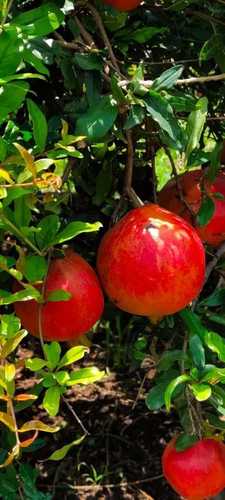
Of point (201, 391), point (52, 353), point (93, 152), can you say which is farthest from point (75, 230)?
point (93, 152)

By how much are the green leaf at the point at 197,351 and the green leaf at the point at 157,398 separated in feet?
0.21

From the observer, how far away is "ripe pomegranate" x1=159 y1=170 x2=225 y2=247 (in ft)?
3.44

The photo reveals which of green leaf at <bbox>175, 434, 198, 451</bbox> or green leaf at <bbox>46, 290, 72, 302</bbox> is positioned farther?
green leaf at <bbox>175, 434, 198, 451</bbox>

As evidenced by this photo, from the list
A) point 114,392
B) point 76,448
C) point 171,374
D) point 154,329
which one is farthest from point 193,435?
point 114,392

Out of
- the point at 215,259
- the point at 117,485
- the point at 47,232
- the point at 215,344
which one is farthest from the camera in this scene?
the point at 117,485

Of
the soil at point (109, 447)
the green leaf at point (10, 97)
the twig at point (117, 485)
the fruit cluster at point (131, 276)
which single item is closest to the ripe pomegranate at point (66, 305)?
the fruit cluster at point (131, 276)

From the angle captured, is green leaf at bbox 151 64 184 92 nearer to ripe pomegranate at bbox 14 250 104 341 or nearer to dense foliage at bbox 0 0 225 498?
dense foliage at bbox 0 0 225 498

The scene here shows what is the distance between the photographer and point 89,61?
0.89 m

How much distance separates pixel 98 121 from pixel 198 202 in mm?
261

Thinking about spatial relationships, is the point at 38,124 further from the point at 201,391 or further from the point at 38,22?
the point at 201,391

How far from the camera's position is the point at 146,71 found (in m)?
1.26

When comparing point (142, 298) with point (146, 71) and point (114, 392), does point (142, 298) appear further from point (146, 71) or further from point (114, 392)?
point (114, 392)

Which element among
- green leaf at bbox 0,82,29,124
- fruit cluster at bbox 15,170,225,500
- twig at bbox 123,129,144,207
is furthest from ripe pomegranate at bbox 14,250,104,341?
green leaf at bbox 0,82,29,124

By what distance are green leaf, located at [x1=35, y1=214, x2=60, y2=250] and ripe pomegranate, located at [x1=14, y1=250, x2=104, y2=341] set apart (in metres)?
0.05
